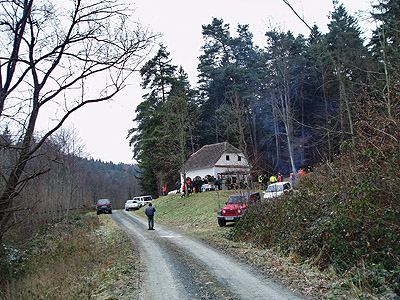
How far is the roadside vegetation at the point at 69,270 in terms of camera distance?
8.51m

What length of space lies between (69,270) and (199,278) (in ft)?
16.4

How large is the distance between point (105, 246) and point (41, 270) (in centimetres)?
362

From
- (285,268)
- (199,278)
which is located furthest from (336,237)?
(199,278)

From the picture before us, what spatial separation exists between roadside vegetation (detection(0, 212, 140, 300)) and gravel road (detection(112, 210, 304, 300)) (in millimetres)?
496

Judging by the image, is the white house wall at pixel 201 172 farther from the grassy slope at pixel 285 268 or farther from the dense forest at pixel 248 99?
the grassy slope at pixel 285 268

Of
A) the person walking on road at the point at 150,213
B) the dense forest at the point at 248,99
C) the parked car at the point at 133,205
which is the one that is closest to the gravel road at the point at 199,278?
the person walking on road at the point at 150,213

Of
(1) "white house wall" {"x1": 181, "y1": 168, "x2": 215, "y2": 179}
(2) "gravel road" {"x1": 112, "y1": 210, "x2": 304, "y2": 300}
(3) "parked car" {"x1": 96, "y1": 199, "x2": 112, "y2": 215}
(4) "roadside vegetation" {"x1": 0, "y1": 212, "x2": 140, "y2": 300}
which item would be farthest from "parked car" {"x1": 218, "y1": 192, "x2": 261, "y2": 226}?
(3) "parked car" {"x1": 96, "y1": 199, "x2": 112, "y2": 215}

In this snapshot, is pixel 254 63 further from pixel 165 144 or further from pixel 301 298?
pixel 301 298

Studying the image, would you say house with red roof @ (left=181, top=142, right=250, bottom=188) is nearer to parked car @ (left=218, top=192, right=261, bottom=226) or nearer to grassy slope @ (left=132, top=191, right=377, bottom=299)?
grassy slope @ (left=132, top=191, right=377, bottom=299)

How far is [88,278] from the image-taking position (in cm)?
973

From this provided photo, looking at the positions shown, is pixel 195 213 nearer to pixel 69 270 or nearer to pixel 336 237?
pixel 69 270

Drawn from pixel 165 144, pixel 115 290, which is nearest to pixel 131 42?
pixel 115 290

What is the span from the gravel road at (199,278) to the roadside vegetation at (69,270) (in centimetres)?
50

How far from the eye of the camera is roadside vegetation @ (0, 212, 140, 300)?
851cm
